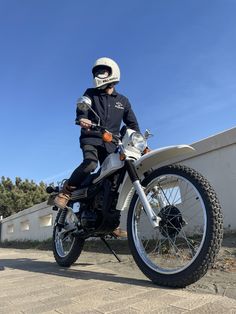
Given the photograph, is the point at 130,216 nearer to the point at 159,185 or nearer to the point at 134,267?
the point at 159,185

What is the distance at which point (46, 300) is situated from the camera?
2.78 meters

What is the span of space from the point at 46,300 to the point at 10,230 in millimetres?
17330

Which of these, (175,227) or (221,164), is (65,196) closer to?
(175,227)

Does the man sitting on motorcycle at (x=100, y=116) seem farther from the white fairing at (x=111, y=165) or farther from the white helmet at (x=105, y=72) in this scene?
the white fairing at (x=111, y=165)

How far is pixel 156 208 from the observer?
3.36 metres

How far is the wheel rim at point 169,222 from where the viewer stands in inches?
123

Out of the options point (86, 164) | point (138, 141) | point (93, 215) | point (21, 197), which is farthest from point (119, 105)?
point (21, 197)

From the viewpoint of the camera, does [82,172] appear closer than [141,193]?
No

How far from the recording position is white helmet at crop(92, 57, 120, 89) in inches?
169

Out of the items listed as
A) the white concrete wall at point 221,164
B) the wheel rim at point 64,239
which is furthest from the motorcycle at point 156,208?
the white concrete wall at point 221,164

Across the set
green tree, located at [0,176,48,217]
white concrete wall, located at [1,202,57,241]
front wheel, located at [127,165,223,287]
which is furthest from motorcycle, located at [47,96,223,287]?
green tree, located at [0,176,48,217]

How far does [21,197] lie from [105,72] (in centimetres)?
3229

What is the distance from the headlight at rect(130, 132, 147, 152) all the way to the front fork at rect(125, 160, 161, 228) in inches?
7.4

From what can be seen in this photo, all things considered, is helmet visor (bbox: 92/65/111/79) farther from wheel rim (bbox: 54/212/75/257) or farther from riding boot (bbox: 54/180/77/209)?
wheel rim (bbox: 54/212/75/257)
